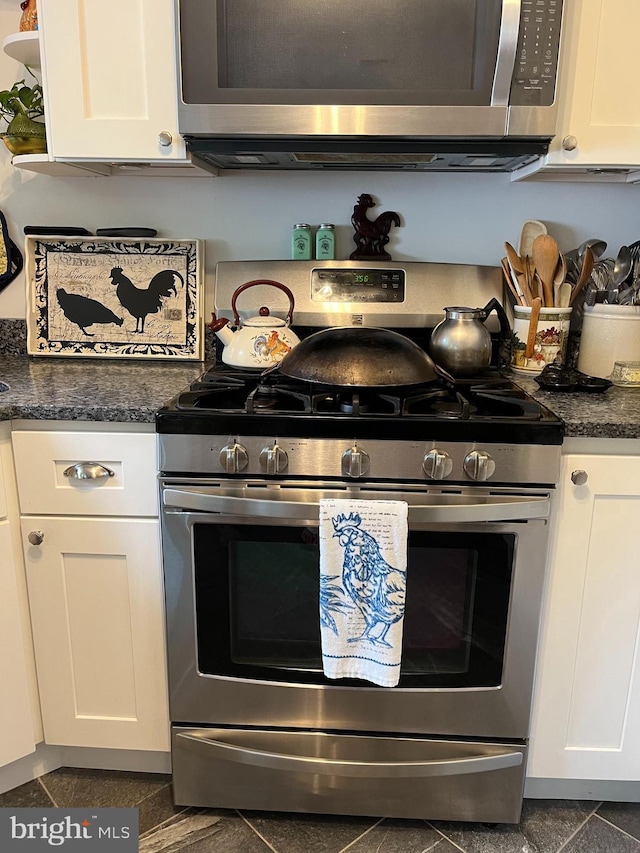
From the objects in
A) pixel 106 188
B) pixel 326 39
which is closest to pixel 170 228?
pixel 106 188

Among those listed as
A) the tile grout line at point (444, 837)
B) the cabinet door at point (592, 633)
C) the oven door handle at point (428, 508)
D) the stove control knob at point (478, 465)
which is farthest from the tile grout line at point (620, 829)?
the stove control knob at point (478, 465)

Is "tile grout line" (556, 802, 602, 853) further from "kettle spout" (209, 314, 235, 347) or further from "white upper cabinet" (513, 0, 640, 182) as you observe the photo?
"white upper cabinet" (513, 0, 640, 182)

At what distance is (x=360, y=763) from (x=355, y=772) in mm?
23

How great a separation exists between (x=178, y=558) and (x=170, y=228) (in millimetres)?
997

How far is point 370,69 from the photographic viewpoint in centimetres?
138

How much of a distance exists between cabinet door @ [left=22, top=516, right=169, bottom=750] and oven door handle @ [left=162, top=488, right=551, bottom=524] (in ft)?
0.57

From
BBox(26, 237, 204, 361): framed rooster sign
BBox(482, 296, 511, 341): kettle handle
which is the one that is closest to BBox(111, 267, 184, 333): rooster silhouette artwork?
BBox(26, 237, 204, 361): framed rooster sign

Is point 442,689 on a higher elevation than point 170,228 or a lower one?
lower

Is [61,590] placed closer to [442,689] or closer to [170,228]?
[442,689]

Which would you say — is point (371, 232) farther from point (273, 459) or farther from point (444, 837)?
point (444, 837)

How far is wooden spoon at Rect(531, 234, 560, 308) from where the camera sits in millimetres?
1683

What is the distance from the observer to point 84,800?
150cm

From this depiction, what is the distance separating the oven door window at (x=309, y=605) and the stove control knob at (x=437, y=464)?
0.41 feet

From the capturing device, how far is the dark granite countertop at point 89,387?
51.6 inches
